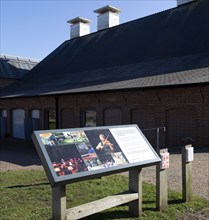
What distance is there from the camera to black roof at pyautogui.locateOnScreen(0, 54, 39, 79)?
101ft

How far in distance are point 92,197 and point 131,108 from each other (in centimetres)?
1023

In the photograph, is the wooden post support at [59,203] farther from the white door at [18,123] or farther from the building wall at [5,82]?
the building wall at [5,82]

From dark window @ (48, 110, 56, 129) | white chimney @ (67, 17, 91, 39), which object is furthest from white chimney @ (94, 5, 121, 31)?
dark window @ (48, 110, 56, 129)

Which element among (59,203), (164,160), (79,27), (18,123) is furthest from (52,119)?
(59,203)

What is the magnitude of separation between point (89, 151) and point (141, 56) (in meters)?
15.5

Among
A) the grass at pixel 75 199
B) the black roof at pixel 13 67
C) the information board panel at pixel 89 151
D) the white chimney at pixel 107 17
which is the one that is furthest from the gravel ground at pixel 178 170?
the black roof at pixel 13 67

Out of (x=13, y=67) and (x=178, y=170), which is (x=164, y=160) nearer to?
(x=178, y=170)

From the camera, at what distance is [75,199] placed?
6234 mm

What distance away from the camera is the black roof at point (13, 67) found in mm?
30666

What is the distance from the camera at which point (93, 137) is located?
15.8 feet

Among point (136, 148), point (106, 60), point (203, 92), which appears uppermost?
point (106, 60)

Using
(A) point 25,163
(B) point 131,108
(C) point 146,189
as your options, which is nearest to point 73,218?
(C) point 146,189

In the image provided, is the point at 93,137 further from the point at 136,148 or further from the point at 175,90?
the point at 175,90

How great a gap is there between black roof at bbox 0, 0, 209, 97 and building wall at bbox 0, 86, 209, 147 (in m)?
0.77
